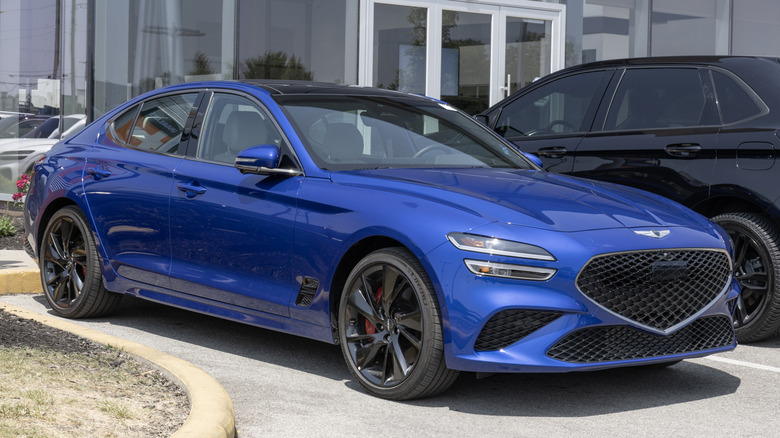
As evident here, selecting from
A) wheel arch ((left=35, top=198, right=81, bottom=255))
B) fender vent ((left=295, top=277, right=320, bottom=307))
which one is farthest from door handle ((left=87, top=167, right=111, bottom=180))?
fender vent ((left=295, top=277, right=320, bottom=307))

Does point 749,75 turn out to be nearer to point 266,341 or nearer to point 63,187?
point 266,341

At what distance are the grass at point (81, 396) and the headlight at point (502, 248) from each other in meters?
1.47

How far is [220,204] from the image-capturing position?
20.2ft

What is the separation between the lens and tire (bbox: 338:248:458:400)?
5.06 metres

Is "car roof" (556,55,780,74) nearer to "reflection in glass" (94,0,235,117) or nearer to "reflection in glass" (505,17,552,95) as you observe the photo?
"reflection in glass" (94,0,235,117)

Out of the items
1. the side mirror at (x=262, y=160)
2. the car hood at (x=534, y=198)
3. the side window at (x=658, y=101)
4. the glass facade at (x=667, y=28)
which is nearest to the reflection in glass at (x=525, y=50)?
the glass facade at (x=667, y=28)

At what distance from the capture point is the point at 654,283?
5133 mm

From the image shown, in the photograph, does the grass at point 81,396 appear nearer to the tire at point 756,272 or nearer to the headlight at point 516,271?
the headlight at point 516,271

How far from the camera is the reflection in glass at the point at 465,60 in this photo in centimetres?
1573

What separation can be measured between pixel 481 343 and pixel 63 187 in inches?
149

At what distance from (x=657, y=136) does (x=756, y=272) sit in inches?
46.0

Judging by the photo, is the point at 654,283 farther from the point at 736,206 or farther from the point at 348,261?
the point at 736,206

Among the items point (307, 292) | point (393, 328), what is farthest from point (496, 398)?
point (307, 292)

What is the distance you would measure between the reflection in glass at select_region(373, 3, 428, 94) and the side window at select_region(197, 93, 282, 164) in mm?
8554
